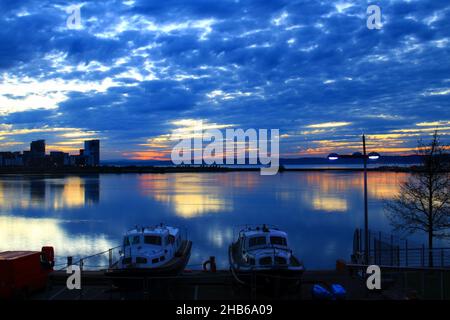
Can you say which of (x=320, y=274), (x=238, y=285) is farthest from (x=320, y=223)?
(x=238, y=285)

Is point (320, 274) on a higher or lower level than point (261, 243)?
lower

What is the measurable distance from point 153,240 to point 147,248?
84 cm

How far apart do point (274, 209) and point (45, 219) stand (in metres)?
40.7

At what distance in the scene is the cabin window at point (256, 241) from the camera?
2445 centimetres

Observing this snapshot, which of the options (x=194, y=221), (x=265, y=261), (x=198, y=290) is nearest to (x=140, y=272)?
(x=198, y=290)

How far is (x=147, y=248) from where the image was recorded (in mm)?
24516

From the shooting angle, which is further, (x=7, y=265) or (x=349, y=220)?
(x=349, y=220)

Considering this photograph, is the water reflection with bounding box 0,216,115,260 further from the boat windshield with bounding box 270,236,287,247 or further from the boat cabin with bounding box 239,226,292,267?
the boat windshield with bounding box 270,236,287,247

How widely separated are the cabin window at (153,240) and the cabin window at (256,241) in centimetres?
544

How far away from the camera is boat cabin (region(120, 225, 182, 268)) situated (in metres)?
23.4

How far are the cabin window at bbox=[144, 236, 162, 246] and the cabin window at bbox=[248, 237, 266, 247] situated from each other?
5.44 meters

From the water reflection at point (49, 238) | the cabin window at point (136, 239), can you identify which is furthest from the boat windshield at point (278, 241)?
the water reflection at point (49, 238)

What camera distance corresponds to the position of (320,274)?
24.3 m

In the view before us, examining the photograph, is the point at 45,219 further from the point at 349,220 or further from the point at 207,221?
the point at 349,220
